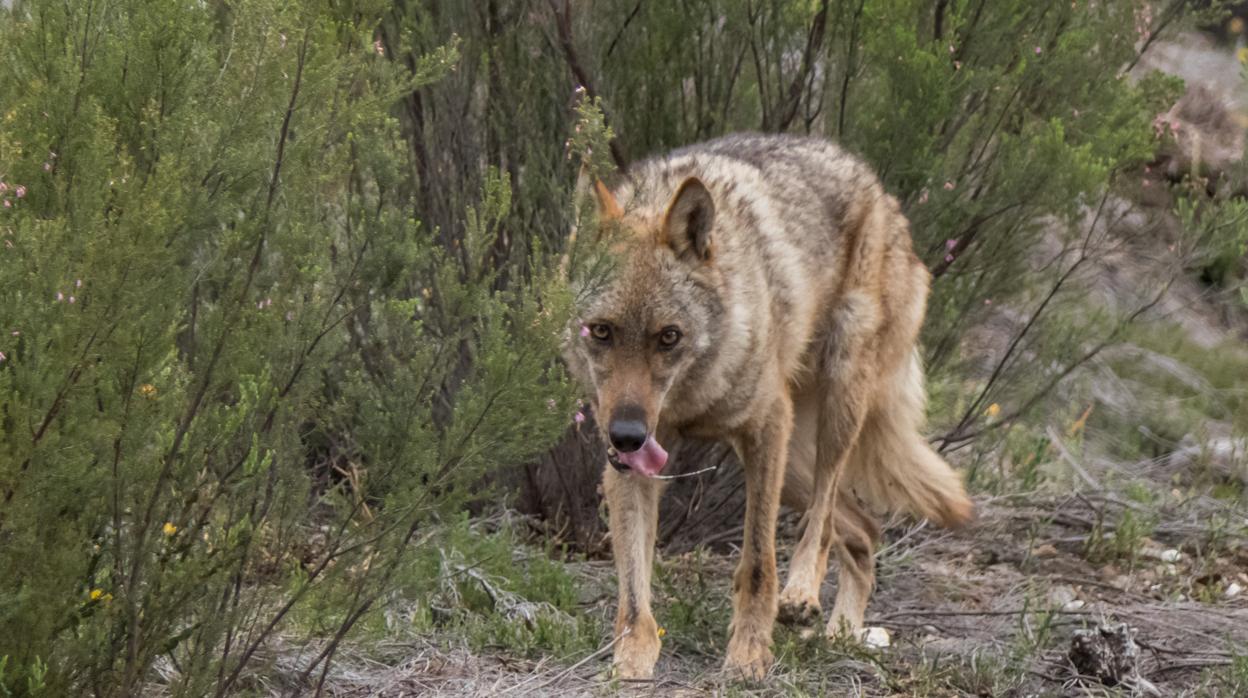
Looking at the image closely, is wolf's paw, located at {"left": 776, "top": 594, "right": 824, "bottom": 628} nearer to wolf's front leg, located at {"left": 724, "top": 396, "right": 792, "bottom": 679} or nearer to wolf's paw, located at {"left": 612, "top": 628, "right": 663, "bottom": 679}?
wolf's front leg, located at {"left": 724, "top": 396, "right": 792, "bottom": 679}

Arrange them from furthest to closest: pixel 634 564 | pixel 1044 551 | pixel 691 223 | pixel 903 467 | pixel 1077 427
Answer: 1. pixel 1077 427
2. pixel 1044 551
3. pixel 903 467
4. pixel 634 564
5. pixel 691 223

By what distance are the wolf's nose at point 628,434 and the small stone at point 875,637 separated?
1.37 meters

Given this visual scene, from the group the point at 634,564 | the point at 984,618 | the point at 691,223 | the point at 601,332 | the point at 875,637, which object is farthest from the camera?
the point at 984,618

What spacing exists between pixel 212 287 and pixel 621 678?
1.73 metres

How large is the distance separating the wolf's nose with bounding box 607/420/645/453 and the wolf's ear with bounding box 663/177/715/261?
733 millimetres

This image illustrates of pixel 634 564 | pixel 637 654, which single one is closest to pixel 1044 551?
pixel 634 564

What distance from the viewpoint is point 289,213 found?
3729 millimetres

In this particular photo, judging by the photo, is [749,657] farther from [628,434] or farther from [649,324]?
[649,324]

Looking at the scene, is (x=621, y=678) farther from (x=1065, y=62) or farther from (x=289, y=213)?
(x=1065, y=62)

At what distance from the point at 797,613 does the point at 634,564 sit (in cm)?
70

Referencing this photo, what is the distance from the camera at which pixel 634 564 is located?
17.0ft

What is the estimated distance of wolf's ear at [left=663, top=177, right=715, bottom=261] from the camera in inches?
195

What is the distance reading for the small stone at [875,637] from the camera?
18.0ft

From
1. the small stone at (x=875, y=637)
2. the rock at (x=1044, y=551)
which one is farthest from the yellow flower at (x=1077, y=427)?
the small stone at (x=875, y=637)
